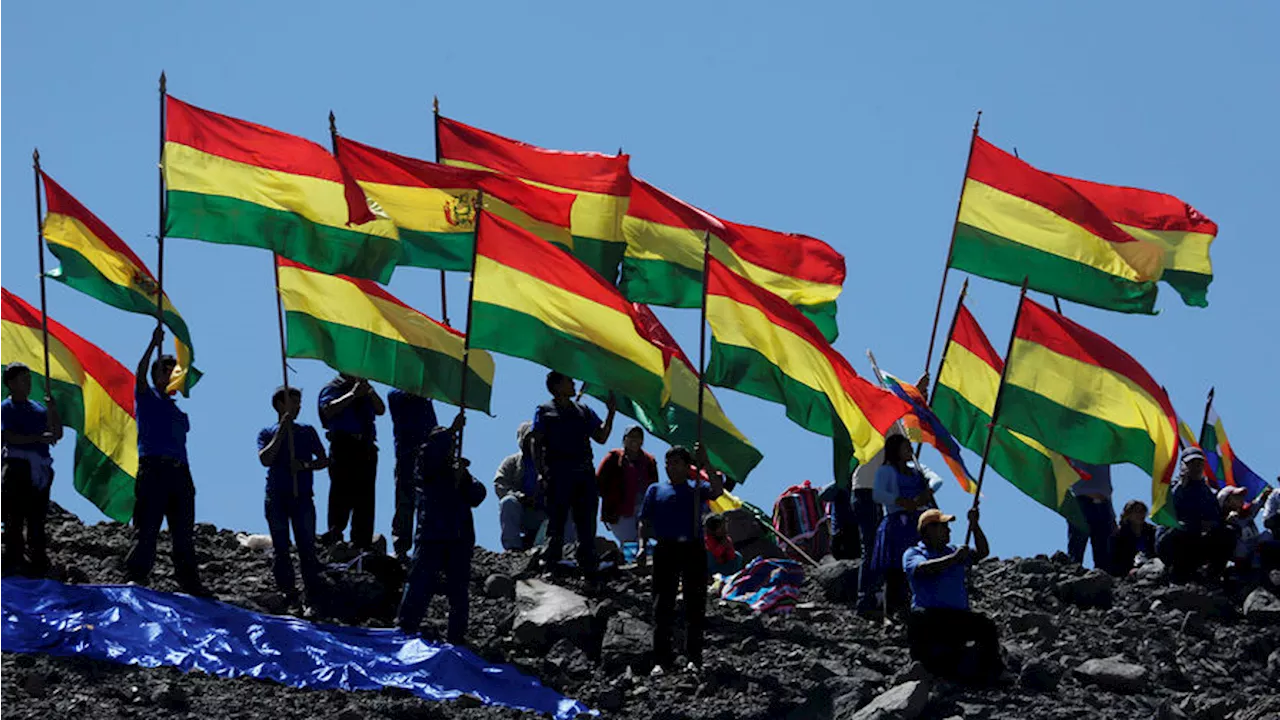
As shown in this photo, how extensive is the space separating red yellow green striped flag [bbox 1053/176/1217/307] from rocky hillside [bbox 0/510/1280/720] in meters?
3.40

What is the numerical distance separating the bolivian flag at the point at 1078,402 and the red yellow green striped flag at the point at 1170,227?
3.94 m

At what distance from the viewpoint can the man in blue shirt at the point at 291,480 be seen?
1024 inches

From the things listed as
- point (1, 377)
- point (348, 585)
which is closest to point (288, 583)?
point (348, 585)

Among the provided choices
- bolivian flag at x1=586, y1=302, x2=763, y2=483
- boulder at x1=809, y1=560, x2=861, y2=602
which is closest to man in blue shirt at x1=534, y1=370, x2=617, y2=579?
bolivian flag at x1=586, y1=302, x2=763, y2=483

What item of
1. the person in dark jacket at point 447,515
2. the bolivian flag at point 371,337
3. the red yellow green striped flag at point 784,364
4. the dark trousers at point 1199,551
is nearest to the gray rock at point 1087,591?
the dark trousers at point 1199,551

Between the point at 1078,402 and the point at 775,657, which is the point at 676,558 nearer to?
the point at 775,657

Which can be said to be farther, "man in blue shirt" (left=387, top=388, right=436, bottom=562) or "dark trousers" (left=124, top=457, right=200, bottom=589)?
"man in blue shirt" (left=387, top=388, right=436, bottom=562)

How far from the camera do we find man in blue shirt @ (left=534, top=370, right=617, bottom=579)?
2752 centimetres

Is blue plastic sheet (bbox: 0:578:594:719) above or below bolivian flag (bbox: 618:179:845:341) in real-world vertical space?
below

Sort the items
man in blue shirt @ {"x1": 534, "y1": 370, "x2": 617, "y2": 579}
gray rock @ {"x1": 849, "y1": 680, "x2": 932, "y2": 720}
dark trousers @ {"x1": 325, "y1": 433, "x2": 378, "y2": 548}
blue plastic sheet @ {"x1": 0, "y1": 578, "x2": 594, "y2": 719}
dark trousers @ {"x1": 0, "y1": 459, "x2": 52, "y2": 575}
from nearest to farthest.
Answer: gray rock @ {"x1": 849, "y1": 680, "x2": 932, "y2": 720} < blue plastic sheet @ {"x1": 0, "y1": 578, "x2": 594, "y2": 719} < dark trousers @ {"x1": 0, "y1": 459, "x2": 52, "y2": 575} < man in blue shirt @ {"x1": 534, "y1": 370, "x2": 617, "y2": 579} < dark trousers @ {"x1": 325, "y1": 433, "x2": 378, "y2": 548}

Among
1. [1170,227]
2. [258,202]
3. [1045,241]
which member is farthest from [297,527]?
[1170,227]

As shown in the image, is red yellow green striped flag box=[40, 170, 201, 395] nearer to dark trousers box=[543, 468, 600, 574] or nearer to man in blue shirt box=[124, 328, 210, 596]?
man in blue shirt box=[124, 328, 210, 596]

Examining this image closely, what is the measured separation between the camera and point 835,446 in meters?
27.5

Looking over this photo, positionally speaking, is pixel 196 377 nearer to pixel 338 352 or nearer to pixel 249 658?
pixel 338 352
